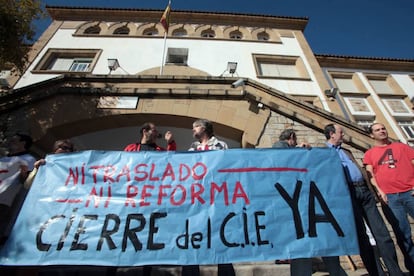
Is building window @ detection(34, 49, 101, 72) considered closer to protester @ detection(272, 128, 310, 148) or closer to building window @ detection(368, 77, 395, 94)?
protester @ detection(272, 128, 310, 148)

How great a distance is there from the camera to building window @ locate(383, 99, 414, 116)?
1112 cm

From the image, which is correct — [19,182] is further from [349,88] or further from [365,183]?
[349,88]

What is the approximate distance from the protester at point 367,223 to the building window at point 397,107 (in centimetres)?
1187

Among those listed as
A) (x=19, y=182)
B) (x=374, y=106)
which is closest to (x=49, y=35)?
(x=19, y=182)

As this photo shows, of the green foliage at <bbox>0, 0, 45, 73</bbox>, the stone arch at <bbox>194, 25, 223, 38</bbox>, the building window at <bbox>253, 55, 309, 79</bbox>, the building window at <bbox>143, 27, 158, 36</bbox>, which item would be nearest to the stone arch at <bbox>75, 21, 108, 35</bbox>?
the building window at <bbox>143, 27, 158, 36</bbox>

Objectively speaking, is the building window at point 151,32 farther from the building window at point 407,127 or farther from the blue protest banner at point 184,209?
the building window at point 407,127

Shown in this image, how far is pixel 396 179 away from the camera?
2537 millimetres

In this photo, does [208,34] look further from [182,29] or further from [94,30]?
[94,30]

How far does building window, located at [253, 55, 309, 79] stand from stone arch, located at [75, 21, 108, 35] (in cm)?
912

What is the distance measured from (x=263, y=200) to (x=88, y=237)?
185 centimetres

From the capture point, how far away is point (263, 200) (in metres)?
2.28

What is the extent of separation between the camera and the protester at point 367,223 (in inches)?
85.3

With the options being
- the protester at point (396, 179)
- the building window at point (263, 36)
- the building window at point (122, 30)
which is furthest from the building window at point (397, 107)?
the building window at point (122, 30)

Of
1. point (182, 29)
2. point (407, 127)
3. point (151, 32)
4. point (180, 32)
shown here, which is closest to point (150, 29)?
point (151, 32)
